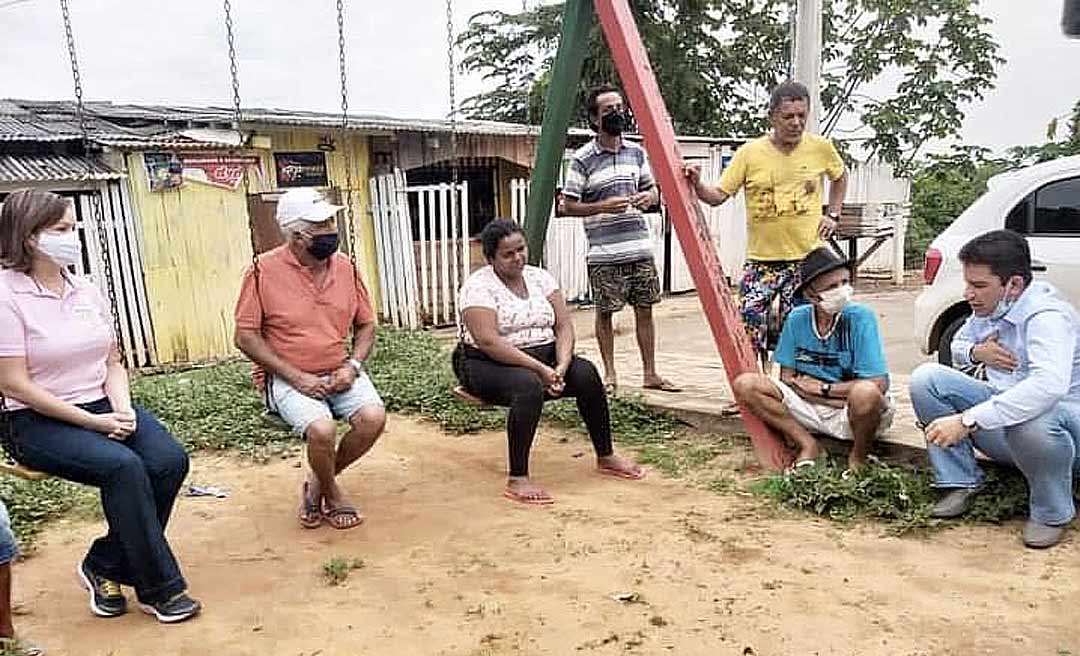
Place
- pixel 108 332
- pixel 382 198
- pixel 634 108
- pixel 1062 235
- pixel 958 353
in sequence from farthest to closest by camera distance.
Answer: pixel 382 198 → pixel 1062 235 → pixel 634 108 → pixel 958 353 → pixel 108 332

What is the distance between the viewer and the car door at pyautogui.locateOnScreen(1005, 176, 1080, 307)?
5340 millimetres

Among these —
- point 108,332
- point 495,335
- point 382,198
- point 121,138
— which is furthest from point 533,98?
point 108,332

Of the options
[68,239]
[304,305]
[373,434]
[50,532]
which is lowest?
[50,532]

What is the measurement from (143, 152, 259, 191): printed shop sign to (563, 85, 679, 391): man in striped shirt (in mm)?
4327

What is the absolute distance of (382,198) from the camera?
10594 mm

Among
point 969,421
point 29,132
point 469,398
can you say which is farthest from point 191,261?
point 969,421

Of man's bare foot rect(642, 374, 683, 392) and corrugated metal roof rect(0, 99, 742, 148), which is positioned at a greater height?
corrugated metal roof rect(0, 99, 742, 148)

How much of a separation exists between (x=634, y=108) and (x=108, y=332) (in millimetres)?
2825

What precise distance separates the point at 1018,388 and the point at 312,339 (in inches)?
107

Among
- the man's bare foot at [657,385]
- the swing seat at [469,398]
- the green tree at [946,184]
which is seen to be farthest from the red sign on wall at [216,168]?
the green tree at [946,184]

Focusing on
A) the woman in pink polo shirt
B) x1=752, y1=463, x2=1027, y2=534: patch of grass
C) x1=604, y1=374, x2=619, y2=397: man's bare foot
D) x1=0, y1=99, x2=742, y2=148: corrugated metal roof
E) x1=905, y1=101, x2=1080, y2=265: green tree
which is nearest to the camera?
the woman in pink polo shirt

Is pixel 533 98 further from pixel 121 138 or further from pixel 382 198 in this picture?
pixel 121 138

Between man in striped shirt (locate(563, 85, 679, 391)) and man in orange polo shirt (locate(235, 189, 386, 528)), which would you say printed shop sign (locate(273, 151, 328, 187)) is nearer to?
man in striped shirt (locate(563, 85, 679, 391))

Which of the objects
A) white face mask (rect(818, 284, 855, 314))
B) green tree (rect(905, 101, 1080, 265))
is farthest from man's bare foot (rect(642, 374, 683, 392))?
green tree (rect(905, 101, 1080, 265))
